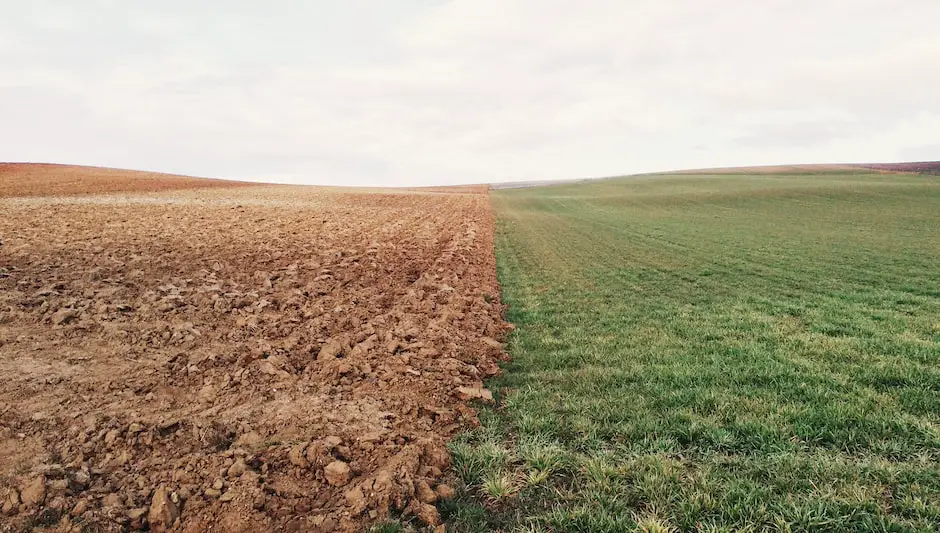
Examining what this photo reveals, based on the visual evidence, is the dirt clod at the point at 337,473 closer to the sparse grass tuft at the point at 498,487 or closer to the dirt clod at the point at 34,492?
the sparse grass tuft at the point at 498,487

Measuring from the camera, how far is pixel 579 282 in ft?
42.3

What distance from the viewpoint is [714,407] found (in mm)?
5297

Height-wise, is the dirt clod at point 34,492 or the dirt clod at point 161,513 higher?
the dirt clod at point 34,492

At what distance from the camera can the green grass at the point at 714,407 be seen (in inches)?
145

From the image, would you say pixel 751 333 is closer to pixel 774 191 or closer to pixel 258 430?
pixel 258 430

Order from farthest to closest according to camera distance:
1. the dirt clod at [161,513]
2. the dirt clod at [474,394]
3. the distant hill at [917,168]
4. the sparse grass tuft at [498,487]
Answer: the distant hill at [917,168] < the dirt clod at [474,394] < the sparse grass tuft at [498,487] < the dirt clod at [161,513]

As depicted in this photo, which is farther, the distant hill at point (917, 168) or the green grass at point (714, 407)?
the distant hill at point (917, 168)

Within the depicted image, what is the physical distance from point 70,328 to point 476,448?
275 inches

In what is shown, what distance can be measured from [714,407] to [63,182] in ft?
197

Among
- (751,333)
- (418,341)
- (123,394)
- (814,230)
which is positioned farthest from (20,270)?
(814,230)

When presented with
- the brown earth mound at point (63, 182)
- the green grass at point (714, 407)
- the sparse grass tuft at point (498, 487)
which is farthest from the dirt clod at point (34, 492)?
the brown earth mound at point (63, 182)

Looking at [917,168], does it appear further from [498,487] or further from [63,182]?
[63,182]

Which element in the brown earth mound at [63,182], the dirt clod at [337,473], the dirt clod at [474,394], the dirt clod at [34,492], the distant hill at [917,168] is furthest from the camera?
the distant hill at [917,168]

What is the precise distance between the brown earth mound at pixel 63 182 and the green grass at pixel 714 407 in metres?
46.8
